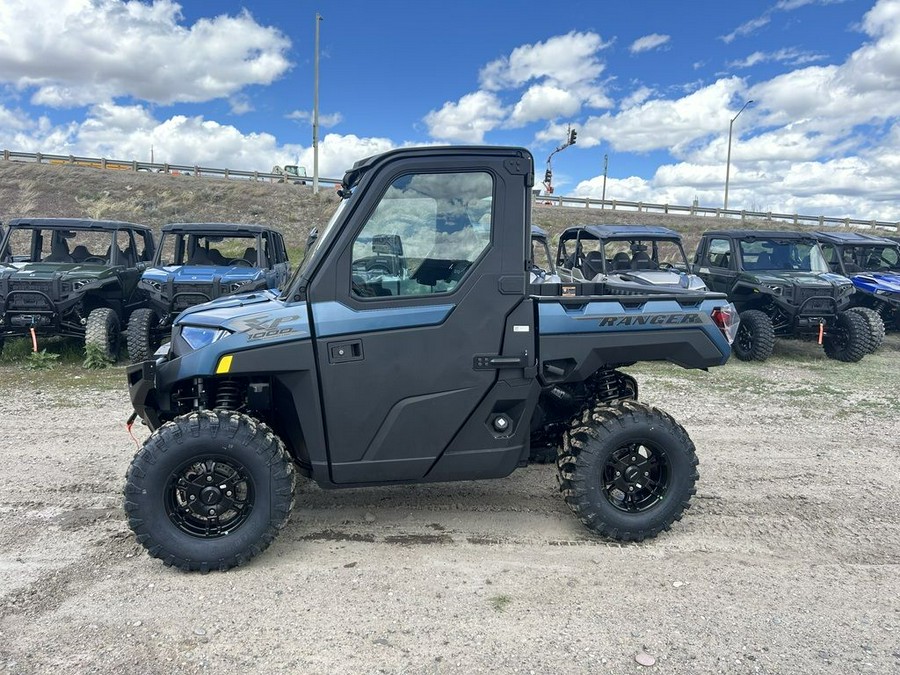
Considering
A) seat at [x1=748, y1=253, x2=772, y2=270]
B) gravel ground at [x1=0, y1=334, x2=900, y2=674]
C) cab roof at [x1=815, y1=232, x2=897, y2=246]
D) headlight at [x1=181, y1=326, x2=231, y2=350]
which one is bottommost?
gravel ground at [x1=0, y1=334, x2=900, y2=674]

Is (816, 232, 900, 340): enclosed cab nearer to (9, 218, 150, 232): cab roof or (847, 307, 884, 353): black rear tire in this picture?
(847, 307, 884, 353): black rear tire

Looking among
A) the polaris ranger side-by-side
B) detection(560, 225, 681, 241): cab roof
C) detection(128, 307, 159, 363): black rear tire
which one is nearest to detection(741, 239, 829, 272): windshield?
detection(560, 225, 681, 241): cab roof

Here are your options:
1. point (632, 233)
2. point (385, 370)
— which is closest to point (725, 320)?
point (385, 370)

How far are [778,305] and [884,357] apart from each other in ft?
7.75

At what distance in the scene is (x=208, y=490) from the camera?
11.5ft

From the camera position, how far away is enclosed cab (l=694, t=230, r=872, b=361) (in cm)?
994

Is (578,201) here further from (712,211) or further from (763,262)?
(763,262)

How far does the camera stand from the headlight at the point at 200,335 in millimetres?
3574

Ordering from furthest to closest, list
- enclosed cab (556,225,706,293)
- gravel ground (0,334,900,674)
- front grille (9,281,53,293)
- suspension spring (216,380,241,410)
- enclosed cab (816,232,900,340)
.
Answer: enclosed cab (816,232,900,340)
enclosed cab (556,225,706,293)
front grille (9,281,53,293)
suspension spring (216,380,241,410)
gravel ground (0,334,900,674)

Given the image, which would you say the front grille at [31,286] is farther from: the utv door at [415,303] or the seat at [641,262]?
the seat at [641,262]

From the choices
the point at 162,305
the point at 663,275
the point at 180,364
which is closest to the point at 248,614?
the point at 180,364

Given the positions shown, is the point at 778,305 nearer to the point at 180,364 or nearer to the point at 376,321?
the point at 376,321

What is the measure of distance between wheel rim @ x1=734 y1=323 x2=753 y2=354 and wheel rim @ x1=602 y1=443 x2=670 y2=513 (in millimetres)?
6746

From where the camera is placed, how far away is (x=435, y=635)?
9.80 feet
